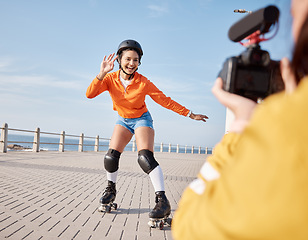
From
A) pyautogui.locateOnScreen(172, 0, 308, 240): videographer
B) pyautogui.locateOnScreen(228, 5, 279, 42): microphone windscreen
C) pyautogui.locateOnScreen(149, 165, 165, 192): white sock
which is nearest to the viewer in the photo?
pyautogui.locateOnScreen(172, 0, 308, 240): videographer

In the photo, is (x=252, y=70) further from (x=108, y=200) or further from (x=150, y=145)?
(x=108, y=200)

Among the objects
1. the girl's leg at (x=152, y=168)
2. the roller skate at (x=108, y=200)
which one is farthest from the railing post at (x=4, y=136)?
the girl's leg at (x=152, y=168)

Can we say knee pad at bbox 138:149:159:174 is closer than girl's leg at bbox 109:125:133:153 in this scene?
Yes

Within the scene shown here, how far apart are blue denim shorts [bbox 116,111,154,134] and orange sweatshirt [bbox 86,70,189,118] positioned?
0.16 ft

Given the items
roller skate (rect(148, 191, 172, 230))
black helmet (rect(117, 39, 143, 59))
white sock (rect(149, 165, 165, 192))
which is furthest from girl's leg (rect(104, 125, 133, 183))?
black helmet (rect(117, 39, 143, 59))

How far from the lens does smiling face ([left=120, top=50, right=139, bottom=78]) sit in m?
4.57

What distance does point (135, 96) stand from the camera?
4.55 meters

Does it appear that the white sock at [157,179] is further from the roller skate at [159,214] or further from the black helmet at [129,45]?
the black helmet at [129,45]

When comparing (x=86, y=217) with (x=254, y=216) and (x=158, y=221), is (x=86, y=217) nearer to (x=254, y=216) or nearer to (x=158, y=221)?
(x=158, y=221)

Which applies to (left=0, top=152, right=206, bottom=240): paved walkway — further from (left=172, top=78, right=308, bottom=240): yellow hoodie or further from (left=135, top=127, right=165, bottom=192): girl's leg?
(left=172, top=78, right=308, bottom=240): yellow hoodie

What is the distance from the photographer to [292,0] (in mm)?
831

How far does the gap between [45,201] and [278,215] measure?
5112 mm

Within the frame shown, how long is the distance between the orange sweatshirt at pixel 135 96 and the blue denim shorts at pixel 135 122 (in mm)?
49

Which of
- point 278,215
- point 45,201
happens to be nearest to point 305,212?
point 278,215
